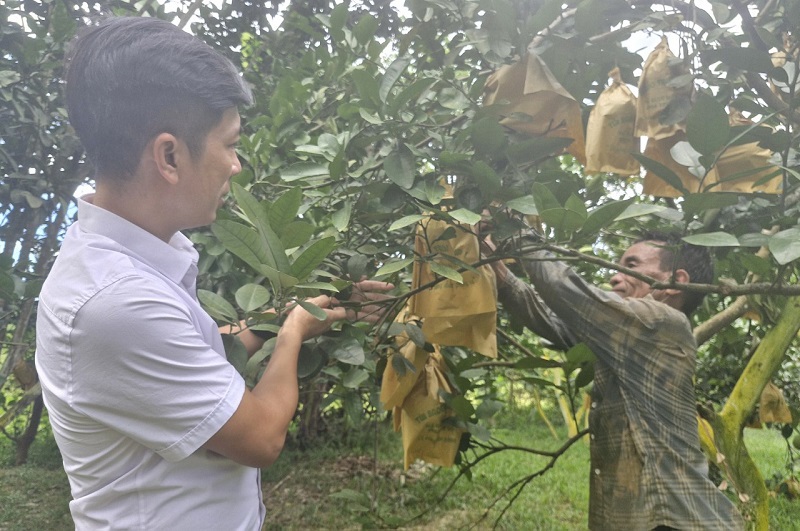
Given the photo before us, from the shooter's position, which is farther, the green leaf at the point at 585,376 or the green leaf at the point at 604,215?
the green leaf at the point at 585,376

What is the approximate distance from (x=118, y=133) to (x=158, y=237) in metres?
0.15

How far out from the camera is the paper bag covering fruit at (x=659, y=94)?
52.3 inches

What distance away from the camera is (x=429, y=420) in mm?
1900

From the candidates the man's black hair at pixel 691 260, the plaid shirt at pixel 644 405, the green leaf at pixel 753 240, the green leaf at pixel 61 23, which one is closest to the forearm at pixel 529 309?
the plaid shirt at pixel 644 405

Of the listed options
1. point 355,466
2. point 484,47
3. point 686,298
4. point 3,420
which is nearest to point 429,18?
point 484,47

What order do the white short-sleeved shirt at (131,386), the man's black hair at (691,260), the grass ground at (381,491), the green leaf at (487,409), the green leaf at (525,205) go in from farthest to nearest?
the grass ground at (381,491), the green leaf at (487,409), the man's black hair at (691,260), the green leaf at (525,205), the white short-sleeved shirt at (131,386)

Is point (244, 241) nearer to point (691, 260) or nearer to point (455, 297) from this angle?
point (455, 297)

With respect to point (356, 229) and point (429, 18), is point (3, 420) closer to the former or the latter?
point (356, 229)

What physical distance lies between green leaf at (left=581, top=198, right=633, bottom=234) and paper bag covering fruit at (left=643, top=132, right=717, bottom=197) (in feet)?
1.03

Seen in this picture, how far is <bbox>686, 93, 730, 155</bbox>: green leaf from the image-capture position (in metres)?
1.09

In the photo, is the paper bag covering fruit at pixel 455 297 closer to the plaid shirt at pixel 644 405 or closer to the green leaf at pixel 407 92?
the green leaf at pixel 407 92

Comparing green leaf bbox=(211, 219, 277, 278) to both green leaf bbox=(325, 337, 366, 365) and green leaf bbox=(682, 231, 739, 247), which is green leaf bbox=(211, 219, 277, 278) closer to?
green leaf bbox=(325, 337, 366, 365)

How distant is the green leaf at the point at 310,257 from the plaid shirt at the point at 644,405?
0.89 m

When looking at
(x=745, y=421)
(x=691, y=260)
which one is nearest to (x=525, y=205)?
(x=691, y=260)
